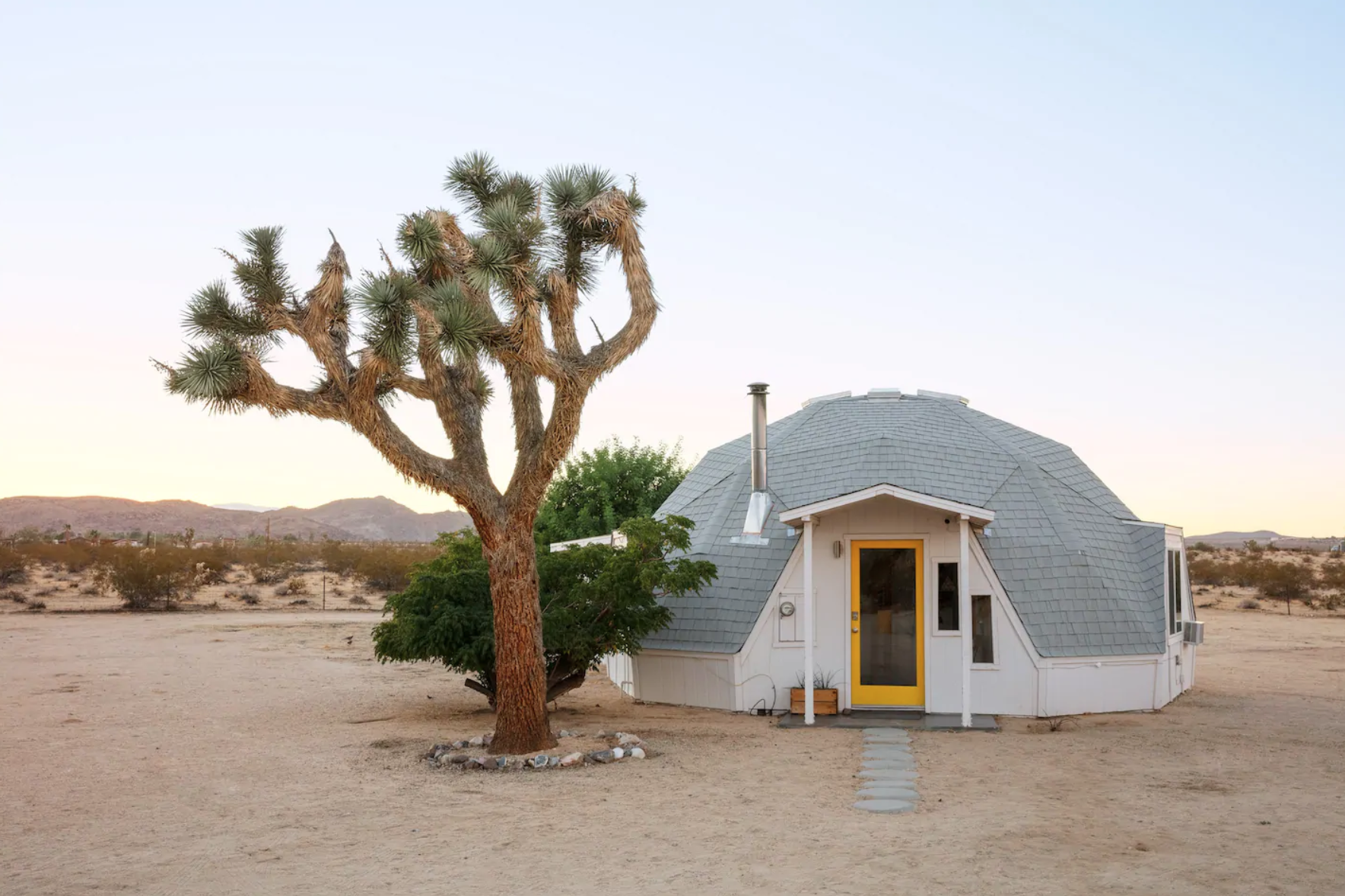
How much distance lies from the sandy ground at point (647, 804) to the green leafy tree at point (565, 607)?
3.12ft

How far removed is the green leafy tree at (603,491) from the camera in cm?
2620

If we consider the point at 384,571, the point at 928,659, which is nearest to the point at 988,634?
the point at 928,659

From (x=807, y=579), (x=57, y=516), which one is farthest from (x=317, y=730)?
(x=57, y=516)

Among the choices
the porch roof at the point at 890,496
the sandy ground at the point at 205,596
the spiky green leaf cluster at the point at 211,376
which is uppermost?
the spiky green leaf cluster at the point at 211,376

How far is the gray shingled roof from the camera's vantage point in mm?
15234

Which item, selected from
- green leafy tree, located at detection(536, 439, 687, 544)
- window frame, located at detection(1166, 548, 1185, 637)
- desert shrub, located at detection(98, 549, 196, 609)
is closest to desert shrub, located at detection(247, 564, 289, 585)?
desert shrub, located at detection(98, 549, 196, 609)

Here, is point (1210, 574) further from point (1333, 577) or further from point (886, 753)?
point (886, 753)

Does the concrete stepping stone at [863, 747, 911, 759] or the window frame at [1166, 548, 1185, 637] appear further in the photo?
the window frame at [1166, 548, 1185, 637]

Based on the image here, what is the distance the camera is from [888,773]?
36.8 ft

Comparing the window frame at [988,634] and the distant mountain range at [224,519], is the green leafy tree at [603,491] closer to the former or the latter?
the window frame at [988,634]

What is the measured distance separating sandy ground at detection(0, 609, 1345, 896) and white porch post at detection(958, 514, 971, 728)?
59cm

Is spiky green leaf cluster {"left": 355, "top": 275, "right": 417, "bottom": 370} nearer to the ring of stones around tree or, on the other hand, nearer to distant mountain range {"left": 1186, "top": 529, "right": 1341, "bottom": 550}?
the ring of stones around tree

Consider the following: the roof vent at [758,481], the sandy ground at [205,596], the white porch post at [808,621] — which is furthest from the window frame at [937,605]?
the sandy ground at [205,596]

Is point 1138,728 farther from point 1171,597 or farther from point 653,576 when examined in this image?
point 653,576
